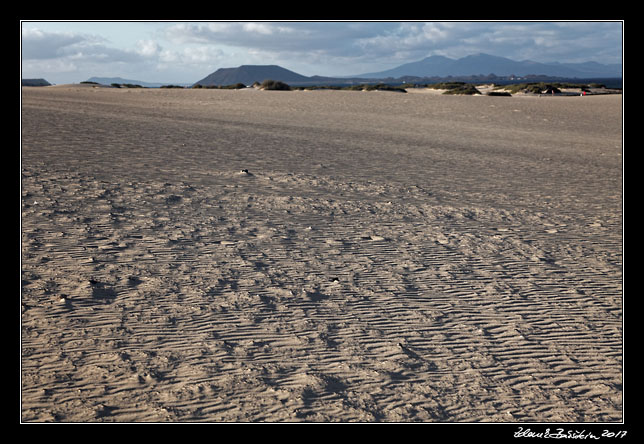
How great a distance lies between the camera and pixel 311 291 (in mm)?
5102

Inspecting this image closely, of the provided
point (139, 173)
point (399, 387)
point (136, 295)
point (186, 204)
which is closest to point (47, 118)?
point (139, 173)

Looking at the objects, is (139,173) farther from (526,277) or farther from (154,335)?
(526,277)

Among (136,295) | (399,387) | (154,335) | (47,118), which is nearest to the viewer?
(399,387)

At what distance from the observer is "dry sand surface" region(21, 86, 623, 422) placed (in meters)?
3.59

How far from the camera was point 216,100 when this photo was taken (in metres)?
31.8

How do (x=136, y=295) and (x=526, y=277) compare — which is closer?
(x=136, y=295)

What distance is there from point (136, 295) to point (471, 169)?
Answer: 29.1 feet

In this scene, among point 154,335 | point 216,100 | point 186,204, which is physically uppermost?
point 216,100

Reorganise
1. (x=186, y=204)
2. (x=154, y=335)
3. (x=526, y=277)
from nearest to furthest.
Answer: (x=154, y=335) < (x=526, y=277) < (x=186, y=204)

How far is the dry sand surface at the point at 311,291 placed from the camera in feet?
11.8

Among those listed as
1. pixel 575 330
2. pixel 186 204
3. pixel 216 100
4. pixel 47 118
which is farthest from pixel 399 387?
pixel 216 100

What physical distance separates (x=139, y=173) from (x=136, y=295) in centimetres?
499

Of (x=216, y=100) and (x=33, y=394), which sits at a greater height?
(x=216, y=100)

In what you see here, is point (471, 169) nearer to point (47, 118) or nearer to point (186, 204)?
point (186, 204)
